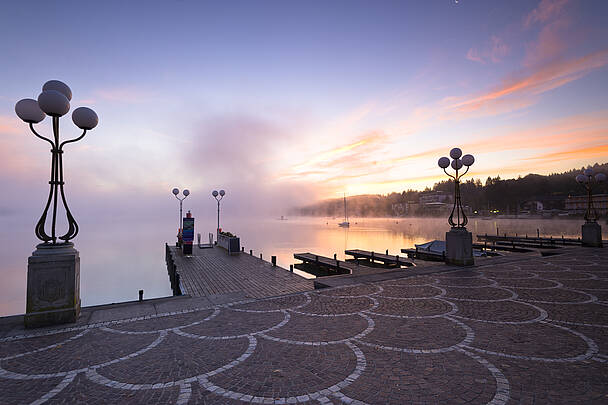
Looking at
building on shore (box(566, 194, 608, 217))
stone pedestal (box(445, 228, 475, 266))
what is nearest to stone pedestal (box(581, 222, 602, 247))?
stone pedestal (box(445, 228, 475, 266))

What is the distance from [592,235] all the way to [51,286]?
32.5 meters

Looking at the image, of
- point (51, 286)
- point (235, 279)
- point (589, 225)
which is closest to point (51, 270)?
point (51, 286)

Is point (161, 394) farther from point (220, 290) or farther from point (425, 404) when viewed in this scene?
point (220, 290)

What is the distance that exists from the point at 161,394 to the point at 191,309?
14.7 ft

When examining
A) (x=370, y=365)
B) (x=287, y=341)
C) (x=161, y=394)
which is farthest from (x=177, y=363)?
(x=370, y=365)

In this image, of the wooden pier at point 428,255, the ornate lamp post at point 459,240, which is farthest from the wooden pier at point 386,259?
the ornate lamp post at point 459,240

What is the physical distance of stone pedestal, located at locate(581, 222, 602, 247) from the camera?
21.1m

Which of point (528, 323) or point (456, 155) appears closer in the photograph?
point (528, 323)

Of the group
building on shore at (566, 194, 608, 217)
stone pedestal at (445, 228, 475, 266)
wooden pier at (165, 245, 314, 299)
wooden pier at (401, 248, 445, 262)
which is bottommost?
wooden pier at (401, 248, 445, 262)

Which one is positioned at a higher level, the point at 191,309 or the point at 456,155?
the point at 456,155

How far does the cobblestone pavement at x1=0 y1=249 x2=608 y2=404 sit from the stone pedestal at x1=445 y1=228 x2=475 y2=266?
18.4ft

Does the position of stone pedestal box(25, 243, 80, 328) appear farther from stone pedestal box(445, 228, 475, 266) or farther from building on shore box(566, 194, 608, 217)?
building on shore box(566, 194, 608, 217)

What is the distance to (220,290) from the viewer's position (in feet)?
46.0

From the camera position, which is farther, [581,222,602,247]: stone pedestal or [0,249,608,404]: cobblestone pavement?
[581,222,602,247]: stone pedestal
